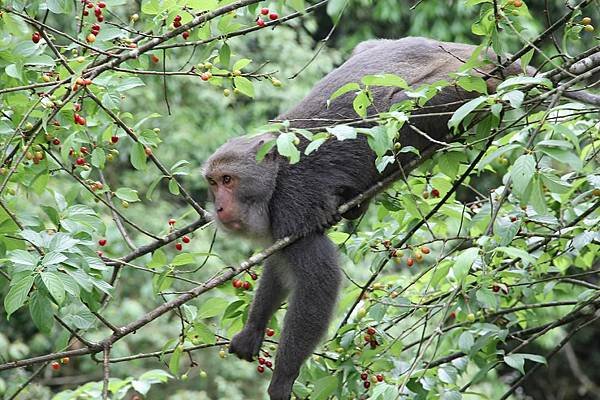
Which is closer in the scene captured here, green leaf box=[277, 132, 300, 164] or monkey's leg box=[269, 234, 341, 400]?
green leaf box=[277, 132, 300, 164]

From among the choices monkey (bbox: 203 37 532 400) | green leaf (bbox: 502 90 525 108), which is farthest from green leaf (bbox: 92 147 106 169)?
green leaf (bbox: 502 90 525 108)

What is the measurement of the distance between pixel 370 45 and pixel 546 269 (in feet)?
5.88

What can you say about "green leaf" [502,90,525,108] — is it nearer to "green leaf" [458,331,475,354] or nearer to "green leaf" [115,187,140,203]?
"green leaf" [458,331,475,354]

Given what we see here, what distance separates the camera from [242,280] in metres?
4.53

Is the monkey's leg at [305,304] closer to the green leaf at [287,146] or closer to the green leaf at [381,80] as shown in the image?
the green leaf at [381,80]

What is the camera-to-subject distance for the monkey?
4.57 metres

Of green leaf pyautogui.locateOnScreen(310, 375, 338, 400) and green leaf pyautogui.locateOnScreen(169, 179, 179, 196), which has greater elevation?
green leaf pyautogui.locateOnScreen(169, 179, 179, 196)

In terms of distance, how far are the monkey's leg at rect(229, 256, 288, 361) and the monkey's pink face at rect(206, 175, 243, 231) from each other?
1.20ft

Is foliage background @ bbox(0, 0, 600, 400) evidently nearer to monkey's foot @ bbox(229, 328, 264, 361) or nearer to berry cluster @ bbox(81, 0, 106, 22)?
monkey's foot @ bbox(229, 328, 264, 361)

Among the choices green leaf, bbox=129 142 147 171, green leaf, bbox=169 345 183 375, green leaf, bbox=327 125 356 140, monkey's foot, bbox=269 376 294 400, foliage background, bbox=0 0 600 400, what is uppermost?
green leaf, bbox=327 125 356 140

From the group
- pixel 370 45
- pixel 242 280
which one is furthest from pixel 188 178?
pixel 242 280

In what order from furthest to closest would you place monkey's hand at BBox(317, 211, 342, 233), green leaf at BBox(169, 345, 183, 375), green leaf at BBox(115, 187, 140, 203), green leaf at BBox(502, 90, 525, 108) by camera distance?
monkey's hand at BBox(317, 211, 342, 233)
green leaf at BBox(115, 187, 140, 203)
green leaf at BBox(169, 345, 183, 375)
green leaf at BBox(502, 90, 525, 108)

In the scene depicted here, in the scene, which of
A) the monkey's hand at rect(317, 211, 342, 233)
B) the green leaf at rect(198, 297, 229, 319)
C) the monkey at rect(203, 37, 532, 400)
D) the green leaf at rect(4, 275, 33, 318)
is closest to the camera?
the green leaf at rect(4, 275, 33, 318)

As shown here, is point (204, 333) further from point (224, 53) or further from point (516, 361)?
point (516, 361)
